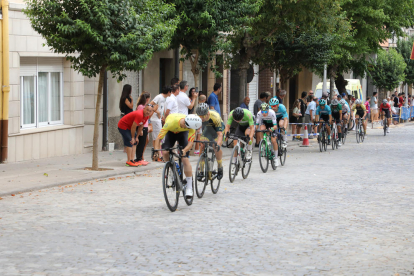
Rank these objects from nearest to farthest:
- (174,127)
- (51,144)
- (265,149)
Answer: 1. (174,127)
2. (265,149)
3. (51,144)

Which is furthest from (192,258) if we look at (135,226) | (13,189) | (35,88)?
(35,88)

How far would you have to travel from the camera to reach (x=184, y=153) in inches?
391

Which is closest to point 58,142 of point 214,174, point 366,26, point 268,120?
point 268,120

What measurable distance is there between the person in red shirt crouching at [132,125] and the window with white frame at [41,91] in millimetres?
3210

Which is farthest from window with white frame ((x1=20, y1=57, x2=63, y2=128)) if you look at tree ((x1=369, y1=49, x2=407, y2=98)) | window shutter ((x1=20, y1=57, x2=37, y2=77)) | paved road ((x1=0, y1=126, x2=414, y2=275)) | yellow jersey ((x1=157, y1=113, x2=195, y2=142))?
tree ((x1=369, y1=49, x2=407, y2=98))

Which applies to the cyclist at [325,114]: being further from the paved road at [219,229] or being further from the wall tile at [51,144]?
the wall tile at [51,144]

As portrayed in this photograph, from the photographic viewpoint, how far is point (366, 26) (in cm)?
2950

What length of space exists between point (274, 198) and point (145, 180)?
129 inches

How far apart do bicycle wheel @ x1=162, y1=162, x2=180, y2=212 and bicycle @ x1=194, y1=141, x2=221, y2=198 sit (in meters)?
1.10

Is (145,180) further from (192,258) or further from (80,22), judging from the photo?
(192,258)

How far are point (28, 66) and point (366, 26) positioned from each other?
16984 mm

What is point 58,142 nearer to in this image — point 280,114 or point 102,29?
point 102,29

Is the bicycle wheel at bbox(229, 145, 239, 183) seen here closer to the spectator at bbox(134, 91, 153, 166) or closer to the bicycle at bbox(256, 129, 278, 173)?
the bicycle at bbox(256, 129, 278, 173)

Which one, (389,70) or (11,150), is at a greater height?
(389,70)
